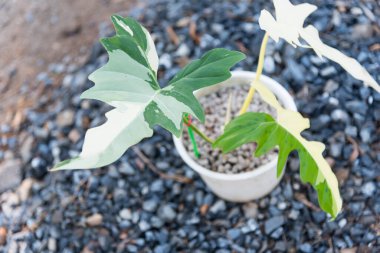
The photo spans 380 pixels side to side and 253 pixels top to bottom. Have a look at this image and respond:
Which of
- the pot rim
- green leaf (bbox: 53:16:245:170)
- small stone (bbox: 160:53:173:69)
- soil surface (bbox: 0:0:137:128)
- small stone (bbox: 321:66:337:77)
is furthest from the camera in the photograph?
soil surface (bbox: 0:0:137:128)

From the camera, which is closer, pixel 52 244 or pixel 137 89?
pixel 137 89

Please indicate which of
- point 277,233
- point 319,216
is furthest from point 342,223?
point 277,233

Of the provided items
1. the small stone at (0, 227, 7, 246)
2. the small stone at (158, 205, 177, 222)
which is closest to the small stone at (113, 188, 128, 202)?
the small stone at (158, 205, 177, 222)

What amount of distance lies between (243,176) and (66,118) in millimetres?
696

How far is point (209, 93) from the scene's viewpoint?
1.47 metres

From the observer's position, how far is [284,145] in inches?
42.3

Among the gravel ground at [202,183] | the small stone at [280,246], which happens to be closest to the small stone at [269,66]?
the gravel ground at [202,183]

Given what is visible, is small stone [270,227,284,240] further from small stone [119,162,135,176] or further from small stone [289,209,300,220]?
small stone [119,162,135,176]

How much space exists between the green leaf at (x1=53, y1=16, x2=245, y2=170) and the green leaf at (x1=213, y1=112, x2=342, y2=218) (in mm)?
117

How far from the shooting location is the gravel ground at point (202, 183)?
1.44 m

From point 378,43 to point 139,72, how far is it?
0.93m

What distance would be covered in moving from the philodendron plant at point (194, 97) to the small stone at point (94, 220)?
558 millimetres

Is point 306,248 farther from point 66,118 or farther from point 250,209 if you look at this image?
point 66,118

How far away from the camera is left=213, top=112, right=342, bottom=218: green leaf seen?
3.28ft
